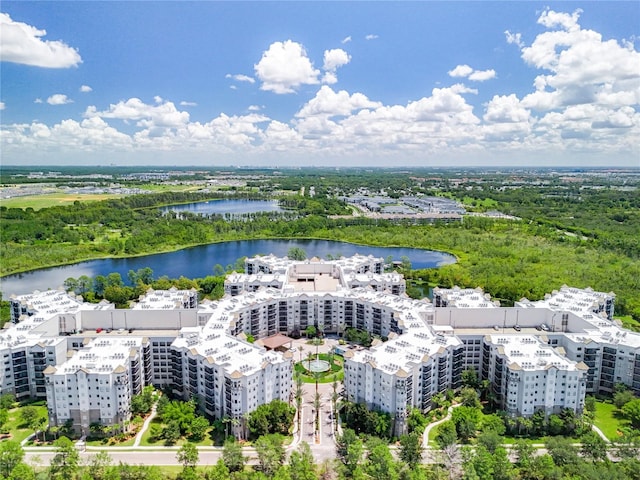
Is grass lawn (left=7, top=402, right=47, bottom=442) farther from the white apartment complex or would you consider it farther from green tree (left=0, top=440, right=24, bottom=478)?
green tree (left=0, top=440, right=24, bottom=478)

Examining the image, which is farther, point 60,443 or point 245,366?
point 245,366

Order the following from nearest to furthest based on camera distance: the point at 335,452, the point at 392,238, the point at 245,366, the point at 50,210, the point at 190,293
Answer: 1. the point at 335,452
2. the point at 245,366
3. the point at 190,293
4. the point at 392,238
5. the point at 50,210

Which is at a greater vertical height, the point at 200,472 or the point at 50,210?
the point at 50,210

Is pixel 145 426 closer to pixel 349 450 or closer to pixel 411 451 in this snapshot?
pixel 349 450

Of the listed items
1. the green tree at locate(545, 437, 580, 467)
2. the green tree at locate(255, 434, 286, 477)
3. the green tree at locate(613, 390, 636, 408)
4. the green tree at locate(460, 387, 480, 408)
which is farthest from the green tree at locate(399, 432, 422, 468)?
the green tree at locate(613, 390, 636, 408)

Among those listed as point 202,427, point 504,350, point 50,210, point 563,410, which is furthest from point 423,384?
point 50,210

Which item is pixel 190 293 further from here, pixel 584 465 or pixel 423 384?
pixel 584 465
